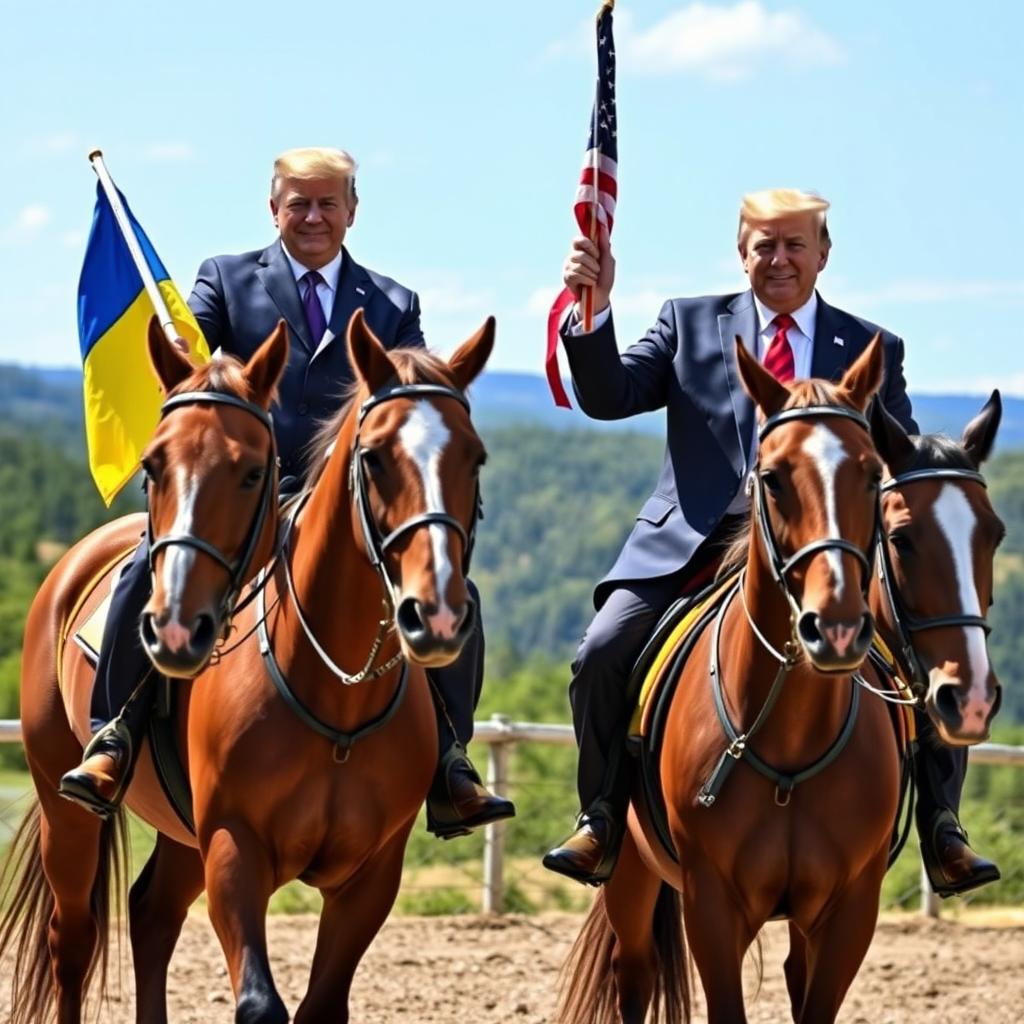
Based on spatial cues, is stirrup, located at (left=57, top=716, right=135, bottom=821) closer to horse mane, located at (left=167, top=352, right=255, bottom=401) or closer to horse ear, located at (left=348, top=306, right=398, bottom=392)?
horse mane, located at (left=167, top=352, right=255, bottom=401)

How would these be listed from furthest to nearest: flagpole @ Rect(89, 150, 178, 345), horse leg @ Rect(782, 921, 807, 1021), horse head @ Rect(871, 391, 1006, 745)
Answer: flagpole @ Rect(89, 150, 178, 345) → horse leg @ Rect(782, 921, 807, 1021) → horse head @ Rect(871, 391, 1006, 745)

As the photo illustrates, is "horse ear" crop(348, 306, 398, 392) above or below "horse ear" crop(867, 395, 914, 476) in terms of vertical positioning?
above

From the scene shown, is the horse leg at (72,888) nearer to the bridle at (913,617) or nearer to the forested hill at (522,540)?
the bridle at (913,617)

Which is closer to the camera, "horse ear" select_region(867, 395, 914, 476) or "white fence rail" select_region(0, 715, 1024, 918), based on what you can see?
"horse ear" select_region(867, 395, 914, 476)

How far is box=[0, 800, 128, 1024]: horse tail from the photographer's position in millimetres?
8367

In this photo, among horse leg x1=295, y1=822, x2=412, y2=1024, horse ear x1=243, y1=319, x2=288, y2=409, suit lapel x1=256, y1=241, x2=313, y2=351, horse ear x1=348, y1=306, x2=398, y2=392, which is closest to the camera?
horse ear x1=348, y1=306, x2=398, y2=392

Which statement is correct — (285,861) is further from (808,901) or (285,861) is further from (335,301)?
(335,301)

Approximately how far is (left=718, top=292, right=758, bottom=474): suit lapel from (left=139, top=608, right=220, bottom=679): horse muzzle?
2.36m

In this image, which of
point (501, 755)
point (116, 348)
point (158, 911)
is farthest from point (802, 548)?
point (501, 755)

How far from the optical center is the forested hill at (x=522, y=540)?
98.8m

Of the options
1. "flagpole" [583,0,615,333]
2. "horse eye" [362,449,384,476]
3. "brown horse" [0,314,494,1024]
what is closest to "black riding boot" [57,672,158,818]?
"brown horse" [0,314,494,1024]

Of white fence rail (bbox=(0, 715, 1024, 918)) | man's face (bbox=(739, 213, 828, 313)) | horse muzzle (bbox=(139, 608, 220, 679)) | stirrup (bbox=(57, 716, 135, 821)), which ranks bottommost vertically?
white fence rail (bbox=(0, 715, 1024, 918))

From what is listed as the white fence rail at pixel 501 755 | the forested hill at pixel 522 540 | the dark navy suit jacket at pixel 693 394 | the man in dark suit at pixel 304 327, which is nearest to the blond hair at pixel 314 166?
the man in dark suit at pixel 304 327

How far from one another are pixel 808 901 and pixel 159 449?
2525mm
